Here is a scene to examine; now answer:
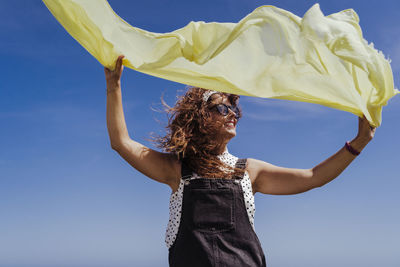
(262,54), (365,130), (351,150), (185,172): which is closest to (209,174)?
(185,172)

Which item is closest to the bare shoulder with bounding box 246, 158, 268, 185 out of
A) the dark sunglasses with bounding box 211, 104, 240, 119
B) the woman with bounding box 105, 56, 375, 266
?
the woman with bounding box 105, 56, 375, 266

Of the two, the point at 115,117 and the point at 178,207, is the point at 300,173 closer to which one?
the point at 178,207

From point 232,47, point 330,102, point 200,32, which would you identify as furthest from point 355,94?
point 200,32

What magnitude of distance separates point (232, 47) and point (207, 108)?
2.34ft

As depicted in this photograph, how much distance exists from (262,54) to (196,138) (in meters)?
1.02

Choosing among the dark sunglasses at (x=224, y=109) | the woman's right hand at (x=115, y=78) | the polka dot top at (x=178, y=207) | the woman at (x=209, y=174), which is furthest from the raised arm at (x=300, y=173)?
the woman's right hand at (x=115, y=78)

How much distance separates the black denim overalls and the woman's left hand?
1188 millimetres

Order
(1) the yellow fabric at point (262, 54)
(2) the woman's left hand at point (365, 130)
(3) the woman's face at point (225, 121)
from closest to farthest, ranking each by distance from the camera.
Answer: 1. (1) the yellow fabric at point (262, 54)
2. (2) the woman's left hand at point (365, 130)
3. (3) the woman's face at point (225, 121)

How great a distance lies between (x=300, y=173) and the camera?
437cm

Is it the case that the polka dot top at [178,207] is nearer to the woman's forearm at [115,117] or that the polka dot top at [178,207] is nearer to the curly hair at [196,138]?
the curly hair at [196,138]

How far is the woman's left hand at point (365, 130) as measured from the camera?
4.09m

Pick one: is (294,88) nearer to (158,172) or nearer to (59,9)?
(158,172)

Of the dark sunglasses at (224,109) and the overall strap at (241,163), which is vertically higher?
the dark sunglasses at (224,109)

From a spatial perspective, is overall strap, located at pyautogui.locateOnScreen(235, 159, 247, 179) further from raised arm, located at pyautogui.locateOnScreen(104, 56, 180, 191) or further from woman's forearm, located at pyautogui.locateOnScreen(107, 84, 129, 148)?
woman's forearm, located at pyautogui.locateOnScreen(107, 84, 129, 148)
